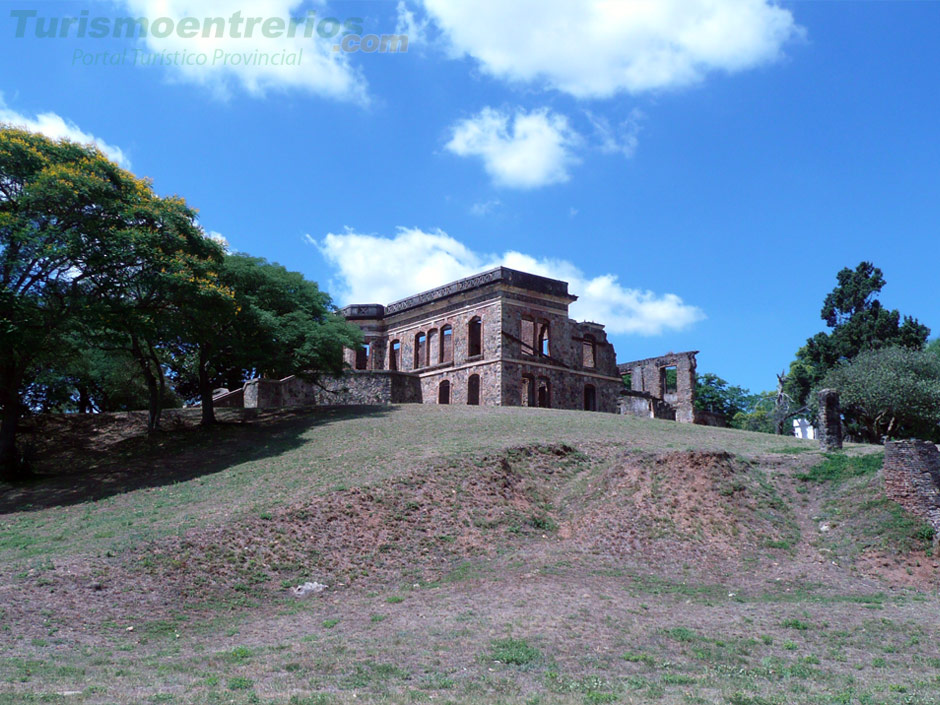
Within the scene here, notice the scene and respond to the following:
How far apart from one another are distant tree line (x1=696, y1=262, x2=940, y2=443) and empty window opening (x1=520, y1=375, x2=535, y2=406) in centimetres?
1410

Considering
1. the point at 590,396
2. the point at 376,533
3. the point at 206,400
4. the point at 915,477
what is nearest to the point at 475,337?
the point at 590,396

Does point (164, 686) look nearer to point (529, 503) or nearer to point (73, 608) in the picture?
point (73, 608)

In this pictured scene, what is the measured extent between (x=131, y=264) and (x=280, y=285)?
29.6ft

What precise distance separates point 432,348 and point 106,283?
2518 cm

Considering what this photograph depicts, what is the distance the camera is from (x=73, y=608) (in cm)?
1444

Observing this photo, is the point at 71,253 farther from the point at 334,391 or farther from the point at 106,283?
the point at 334,391

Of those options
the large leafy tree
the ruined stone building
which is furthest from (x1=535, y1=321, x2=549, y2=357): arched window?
the large leafy tree

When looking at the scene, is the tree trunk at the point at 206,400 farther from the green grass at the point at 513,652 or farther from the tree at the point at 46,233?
the green grass at the point at 513,652

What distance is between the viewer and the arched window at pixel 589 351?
5188 cm

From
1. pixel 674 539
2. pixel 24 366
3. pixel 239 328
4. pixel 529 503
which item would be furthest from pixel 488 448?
pixel 24 366

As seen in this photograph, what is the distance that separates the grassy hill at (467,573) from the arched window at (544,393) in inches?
658

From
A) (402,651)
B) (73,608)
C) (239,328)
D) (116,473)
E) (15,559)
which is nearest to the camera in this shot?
(402,651)

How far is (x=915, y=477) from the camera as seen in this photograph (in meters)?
20.2

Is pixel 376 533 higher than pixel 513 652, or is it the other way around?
pixel 376 533
